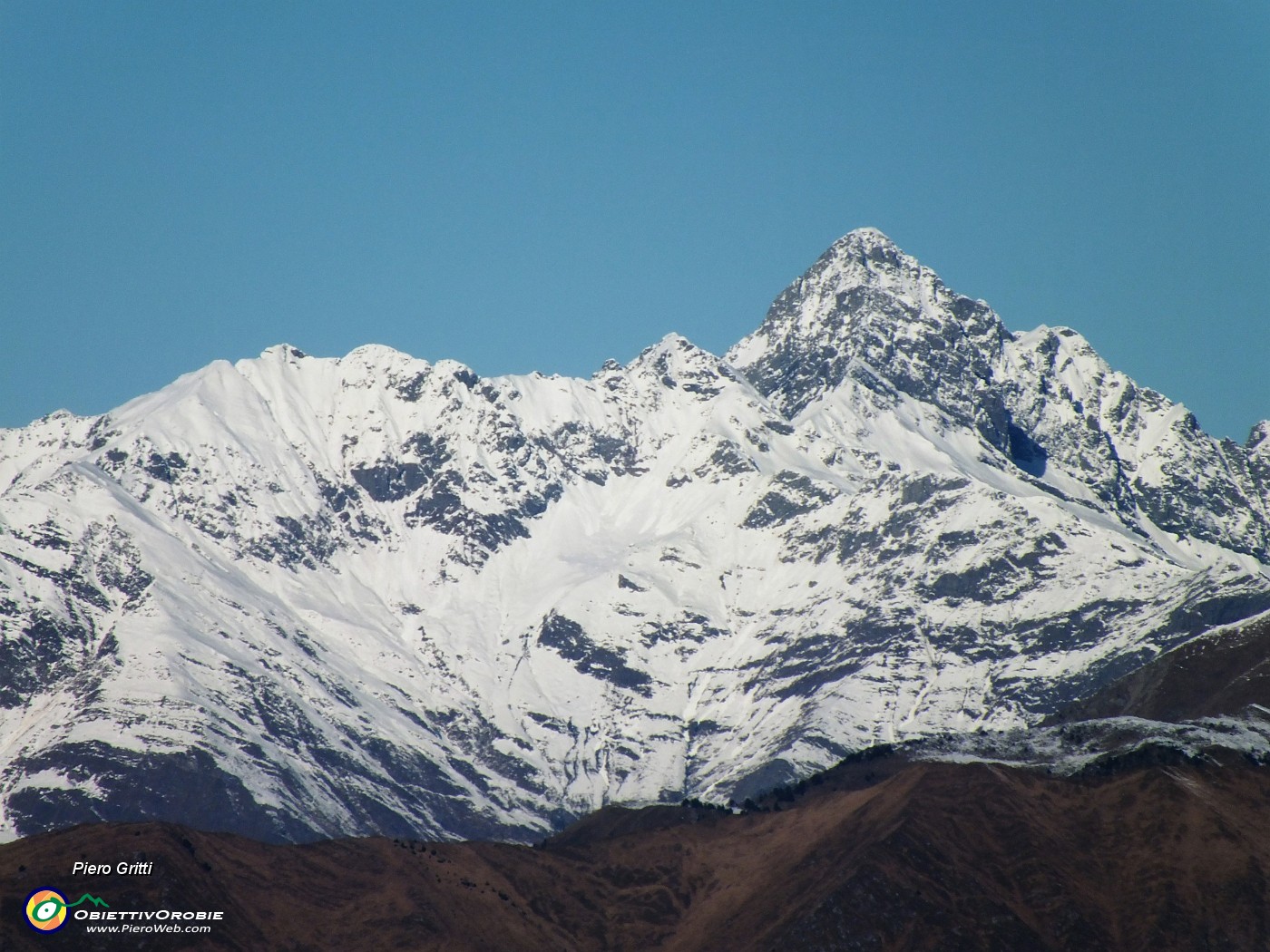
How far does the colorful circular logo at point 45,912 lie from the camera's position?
19550 centimetres

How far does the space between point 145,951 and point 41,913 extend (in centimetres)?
1089

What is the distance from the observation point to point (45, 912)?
644 feet

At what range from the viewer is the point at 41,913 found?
19600 cm

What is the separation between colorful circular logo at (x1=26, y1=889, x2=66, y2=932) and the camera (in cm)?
19550

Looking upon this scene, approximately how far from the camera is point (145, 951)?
199 m
